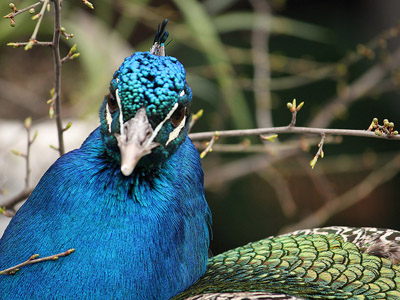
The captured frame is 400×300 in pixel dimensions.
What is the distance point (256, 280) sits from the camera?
1.34m

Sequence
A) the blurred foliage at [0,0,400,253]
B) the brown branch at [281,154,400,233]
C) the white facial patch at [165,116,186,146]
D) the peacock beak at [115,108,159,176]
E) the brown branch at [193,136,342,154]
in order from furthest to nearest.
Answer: the blurred foliage at [0,0,400,253]
the brown branch at [281,154,400,233]
the brown branch at [193,136,342,154]
the white facial patch at [165,116,186,146]
the peacock beak at [115,108,159,176]

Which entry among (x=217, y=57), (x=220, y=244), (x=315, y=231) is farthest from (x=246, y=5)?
(x=315, y=231)

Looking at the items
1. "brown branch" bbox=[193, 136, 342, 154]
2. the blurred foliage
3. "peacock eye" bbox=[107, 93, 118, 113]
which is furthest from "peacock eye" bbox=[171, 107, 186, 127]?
the blurred foliage

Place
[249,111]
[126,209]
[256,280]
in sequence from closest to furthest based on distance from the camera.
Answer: [126,209] → [256,280] → [249,111]

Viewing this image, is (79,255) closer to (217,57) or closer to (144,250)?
(144,250)

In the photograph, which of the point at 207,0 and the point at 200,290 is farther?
the point at 207,0

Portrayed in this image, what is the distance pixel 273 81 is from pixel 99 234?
2214 mm

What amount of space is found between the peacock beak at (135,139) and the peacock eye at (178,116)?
0.23 ft

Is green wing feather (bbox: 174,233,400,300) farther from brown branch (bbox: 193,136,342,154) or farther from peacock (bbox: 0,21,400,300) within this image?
brown branch (bbox: 193,136,342,154)

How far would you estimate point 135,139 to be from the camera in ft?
3.45

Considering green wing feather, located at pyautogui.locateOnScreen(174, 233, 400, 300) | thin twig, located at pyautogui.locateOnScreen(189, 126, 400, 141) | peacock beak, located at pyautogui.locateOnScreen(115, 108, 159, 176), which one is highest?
peacock beak, located at pyautogui.locateOnScreen(115, 108, 159, 176)

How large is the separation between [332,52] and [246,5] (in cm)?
64

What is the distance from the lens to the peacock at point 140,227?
3.61 feet

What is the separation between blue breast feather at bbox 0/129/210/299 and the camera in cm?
117
